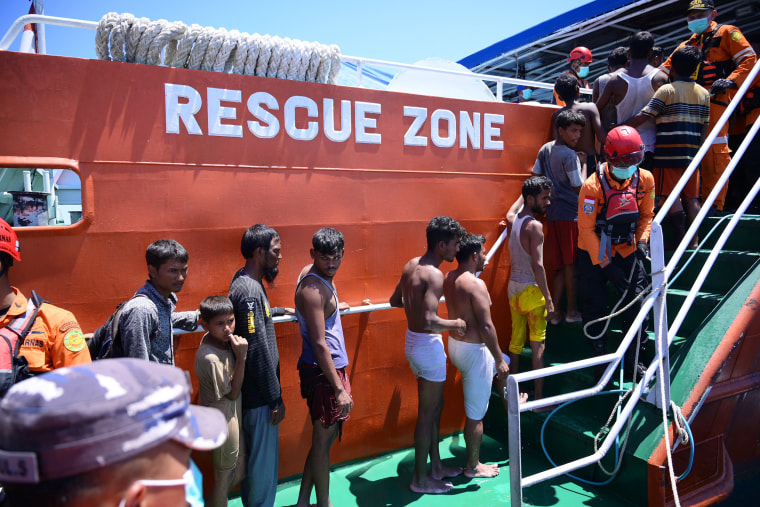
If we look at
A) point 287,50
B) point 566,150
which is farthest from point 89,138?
point 566,150

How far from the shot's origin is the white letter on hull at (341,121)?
402 cm

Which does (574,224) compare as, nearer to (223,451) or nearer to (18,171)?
(223,451)

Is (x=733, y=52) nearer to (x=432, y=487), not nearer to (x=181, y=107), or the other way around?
(x=432, y=487)

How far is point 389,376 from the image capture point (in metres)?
4.35

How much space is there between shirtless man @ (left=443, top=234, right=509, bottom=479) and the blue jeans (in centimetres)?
149

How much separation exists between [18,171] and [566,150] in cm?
521

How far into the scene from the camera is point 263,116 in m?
3.77

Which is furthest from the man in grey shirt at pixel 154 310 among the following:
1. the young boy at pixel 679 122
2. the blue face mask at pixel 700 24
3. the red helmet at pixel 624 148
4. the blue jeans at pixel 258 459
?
the blue face mask at pixel 700 24

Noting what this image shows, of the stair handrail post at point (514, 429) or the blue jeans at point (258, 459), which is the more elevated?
the stair handrail post at point (514, 429)

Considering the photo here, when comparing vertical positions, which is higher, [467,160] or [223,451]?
[467,160]

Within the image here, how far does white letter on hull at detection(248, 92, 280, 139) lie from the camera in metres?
3.73

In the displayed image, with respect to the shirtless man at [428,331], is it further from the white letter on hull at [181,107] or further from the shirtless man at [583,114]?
the shirtless man at [583,114]

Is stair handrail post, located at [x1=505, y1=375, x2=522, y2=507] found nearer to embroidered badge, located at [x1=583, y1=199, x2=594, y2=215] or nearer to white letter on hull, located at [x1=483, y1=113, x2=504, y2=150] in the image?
embroidered badge, located at [x1=583, y1=199, x2=594, y2=215]

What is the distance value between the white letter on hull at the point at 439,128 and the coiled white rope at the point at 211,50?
0.98m
